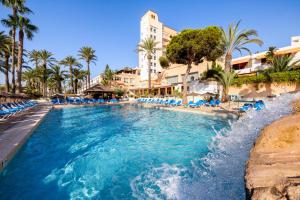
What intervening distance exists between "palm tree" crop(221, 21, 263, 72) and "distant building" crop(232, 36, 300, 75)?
8630mm

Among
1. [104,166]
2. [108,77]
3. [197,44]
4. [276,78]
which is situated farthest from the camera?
[108,77]

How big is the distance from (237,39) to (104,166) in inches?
792

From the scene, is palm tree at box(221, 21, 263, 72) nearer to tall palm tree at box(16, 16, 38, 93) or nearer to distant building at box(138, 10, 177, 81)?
tall palm tree at box(16, 16, 38, 93)

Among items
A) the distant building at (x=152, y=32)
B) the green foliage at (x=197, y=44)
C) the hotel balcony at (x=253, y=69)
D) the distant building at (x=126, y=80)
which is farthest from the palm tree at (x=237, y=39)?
the distant building at (x=126, y=80)

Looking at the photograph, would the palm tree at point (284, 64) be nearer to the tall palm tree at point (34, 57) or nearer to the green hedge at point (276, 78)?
the green hedge at point (276, 78)

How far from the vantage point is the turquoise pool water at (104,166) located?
3844mm

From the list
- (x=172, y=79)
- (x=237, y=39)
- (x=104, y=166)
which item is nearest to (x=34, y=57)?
(x=172, y=79)

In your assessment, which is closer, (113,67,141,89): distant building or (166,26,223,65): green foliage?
(166,26,223,65): green foliage

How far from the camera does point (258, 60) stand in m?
29.4

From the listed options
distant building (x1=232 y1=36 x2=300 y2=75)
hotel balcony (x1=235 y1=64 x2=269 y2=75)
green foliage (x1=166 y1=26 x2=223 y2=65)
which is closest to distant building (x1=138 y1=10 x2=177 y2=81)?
distant building (x1=232 y1=36 x2=300 y2=75)

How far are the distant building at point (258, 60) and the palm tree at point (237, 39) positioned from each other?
8630mm

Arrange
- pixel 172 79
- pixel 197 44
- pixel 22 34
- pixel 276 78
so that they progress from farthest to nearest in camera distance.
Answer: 1. pixel 172 79
2. pixel 22 34
3. pixel 197 44
4. pixel 276 78

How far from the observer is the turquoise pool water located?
12.6 feet

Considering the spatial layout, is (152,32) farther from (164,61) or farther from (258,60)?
(258,60)
